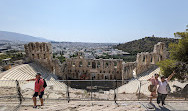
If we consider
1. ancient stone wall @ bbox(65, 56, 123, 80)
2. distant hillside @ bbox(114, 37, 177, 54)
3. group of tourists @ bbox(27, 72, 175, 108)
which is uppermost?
distant hillside @ bbox(114, 37, 177, 54)

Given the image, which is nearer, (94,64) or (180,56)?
(180,56)

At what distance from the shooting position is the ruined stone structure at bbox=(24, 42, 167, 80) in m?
22.5

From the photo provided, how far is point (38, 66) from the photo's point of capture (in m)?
23.2

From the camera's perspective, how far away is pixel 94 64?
2739 cm

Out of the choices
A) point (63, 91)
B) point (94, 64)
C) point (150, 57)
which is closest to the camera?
point (63, 91)

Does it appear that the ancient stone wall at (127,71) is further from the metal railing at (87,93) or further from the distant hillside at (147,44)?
the distant hillside at (147,44)

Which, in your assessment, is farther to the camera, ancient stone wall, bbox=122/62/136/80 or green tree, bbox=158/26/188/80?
ancient stone wall, bbox=122/62/136/80

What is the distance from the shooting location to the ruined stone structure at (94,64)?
2245cm

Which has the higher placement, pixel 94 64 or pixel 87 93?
pixel 94 64

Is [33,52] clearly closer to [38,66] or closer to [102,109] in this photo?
[38,66]

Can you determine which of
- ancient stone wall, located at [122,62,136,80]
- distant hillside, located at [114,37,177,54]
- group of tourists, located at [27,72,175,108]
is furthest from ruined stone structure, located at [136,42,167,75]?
distant hillside, located at [114,37,177,54]

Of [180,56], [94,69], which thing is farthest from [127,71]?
[180,56]

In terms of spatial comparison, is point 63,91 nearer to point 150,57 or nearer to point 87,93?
point 87,93

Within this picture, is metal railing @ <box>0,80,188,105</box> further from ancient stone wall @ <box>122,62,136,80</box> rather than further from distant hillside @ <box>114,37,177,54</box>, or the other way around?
distant hillside @ <box>114,37,177,54</box>
